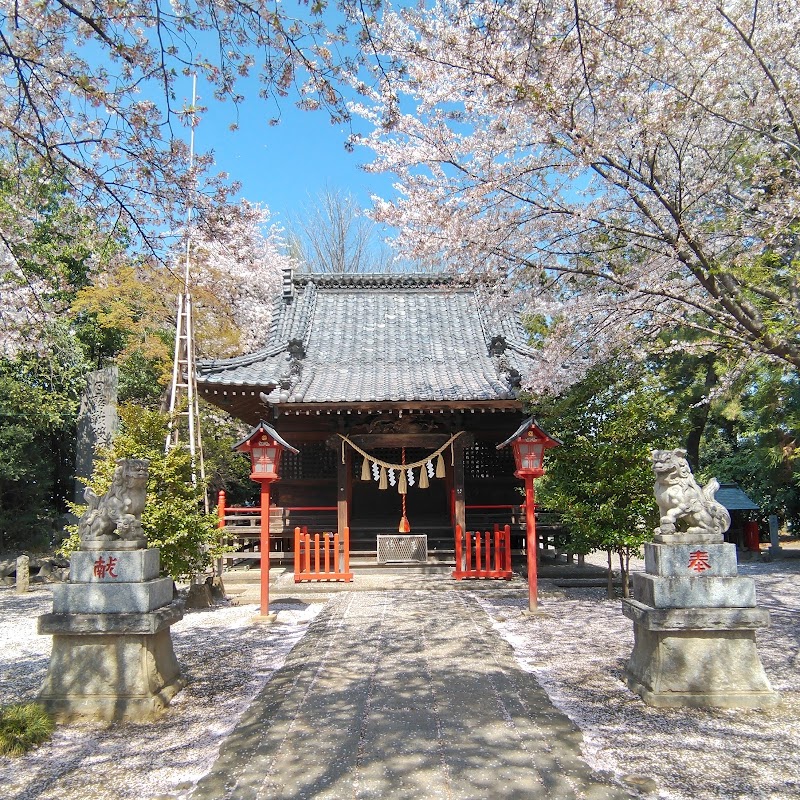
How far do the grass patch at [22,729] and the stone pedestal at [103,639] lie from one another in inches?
11.4

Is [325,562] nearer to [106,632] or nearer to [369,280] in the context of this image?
[106,632]

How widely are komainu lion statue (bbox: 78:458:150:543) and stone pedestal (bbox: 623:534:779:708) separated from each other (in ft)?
13.5

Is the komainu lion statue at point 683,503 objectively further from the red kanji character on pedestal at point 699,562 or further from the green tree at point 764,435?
the green tree at point 764,435

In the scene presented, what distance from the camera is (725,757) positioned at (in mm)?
3744

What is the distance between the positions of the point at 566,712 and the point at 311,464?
946 centimetres

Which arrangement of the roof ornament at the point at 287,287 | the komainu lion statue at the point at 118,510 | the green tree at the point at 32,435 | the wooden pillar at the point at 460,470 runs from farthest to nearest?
the green tree at the point at 32,435, the roof ornament at the point at 287,287, the wooden pillar at the point at 460,470, the komainu lion statue at the point at 118,510

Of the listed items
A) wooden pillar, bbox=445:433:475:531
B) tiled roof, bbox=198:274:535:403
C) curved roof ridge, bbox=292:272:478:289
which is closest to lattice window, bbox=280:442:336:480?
tiled roof, bbox=198:274:535:403

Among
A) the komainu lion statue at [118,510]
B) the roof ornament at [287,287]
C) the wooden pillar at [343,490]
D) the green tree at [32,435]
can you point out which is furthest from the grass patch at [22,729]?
the green tree at [32,435]

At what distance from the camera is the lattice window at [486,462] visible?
1316 cm

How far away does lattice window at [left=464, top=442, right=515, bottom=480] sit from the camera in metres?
13.2

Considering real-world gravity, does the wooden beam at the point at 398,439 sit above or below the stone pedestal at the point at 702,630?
above

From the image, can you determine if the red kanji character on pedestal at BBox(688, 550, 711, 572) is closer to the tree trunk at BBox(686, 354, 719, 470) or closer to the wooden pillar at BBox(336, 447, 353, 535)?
the wooden pillar at BBox(336, 447, 353, 535)

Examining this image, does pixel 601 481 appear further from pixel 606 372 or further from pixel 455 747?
pixel 455 747

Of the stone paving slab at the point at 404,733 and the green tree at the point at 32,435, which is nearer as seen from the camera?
the stone paving slab at the point at 404,733
